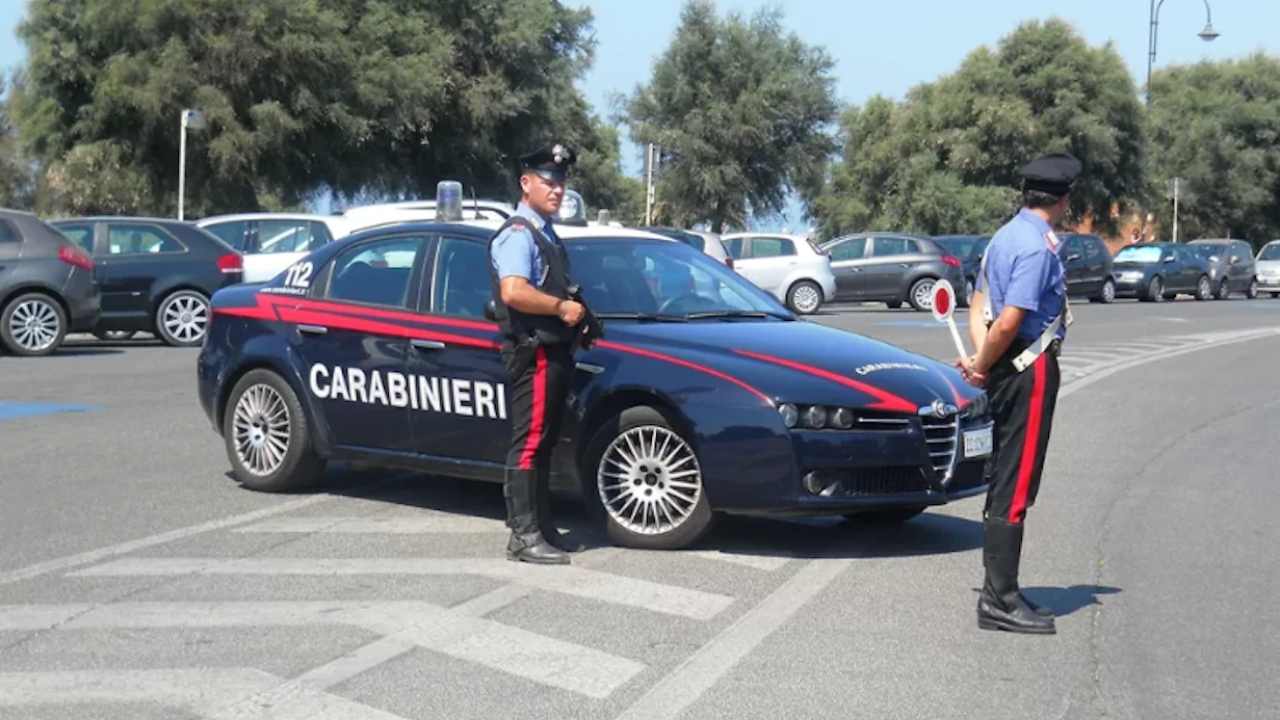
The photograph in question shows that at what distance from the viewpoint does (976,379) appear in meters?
6.86

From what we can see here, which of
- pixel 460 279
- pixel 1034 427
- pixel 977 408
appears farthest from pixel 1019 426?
pixel 460 279

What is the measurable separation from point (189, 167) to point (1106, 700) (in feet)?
118

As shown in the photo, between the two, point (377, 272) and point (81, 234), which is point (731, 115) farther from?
point (377, 272)

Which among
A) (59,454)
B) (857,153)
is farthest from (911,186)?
(59,454)

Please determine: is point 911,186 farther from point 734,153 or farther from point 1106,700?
point 1106,700

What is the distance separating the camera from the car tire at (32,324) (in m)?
18.9

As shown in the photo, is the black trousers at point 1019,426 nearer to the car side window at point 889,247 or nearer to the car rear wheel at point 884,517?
the car rear wheel at point 884,517

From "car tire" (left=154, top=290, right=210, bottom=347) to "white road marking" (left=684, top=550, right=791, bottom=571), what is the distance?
44.3 ft

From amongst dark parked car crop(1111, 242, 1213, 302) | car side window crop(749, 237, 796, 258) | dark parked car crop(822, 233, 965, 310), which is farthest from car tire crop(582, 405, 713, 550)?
dark parked car crop(1111, 242, 1213, 302)

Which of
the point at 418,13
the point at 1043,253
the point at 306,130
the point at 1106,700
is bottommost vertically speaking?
the point at 1106,700

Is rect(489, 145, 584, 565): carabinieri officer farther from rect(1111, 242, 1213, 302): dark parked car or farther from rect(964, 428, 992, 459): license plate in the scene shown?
rect(1111, 242, 1213, 302): dark parked car

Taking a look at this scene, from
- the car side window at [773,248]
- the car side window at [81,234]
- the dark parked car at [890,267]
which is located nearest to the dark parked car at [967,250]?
the dark parked car at [890,267]

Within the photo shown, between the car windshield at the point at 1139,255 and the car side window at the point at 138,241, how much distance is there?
29.6 m

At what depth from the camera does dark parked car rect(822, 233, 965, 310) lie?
3459 cm
